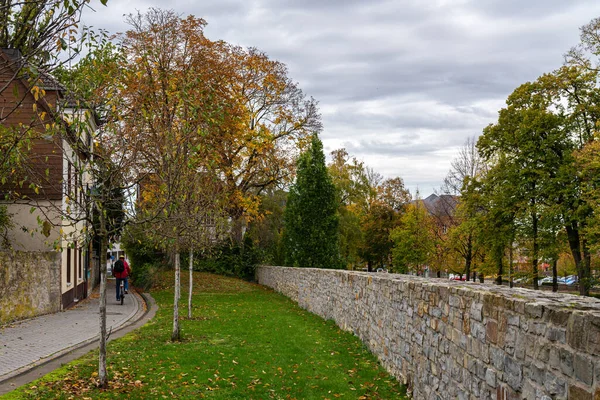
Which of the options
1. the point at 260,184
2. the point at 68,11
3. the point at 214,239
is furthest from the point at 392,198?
the point at 68,11

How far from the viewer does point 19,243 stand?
20453mm

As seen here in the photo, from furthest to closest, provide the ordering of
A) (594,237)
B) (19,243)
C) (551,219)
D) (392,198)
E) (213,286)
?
1. (392,198)
2. (213,286)
3. (551,219)
4. (594,237)
5. (19,243)

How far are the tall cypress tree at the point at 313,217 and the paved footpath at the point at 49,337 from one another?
14568 mm

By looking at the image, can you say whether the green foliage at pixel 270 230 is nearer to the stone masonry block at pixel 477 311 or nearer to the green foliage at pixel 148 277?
→ the green foliage at pixel 148 277

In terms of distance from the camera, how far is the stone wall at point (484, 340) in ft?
12.1

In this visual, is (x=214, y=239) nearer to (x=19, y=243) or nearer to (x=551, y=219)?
(x=19, y=243)

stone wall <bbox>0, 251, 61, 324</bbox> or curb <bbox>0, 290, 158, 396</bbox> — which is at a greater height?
stone wall <bbox>0, 251, 61, 324</bbox>

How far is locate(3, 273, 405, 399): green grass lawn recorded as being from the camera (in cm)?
811

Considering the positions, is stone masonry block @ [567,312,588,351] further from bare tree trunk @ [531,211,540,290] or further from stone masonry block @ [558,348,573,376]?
bare tree trunk @ [531,211,540,290]

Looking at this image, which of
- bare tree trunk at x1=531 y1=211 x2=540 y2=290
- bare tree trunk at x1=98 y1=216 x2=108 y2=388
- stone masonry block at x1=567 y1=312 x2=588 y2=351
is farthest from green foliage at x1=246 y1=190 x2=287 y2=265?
stone masonry block at x1=567 y1=312 x2=588 y2=351

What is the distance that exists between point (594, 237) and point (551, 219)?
13.0ft

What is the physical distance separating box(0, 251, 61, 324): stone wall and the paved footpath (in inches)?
14.3

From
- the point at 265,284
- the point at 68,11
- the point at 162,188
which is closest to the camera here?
the point at 68,11

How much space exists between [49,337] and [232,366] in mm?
5566
